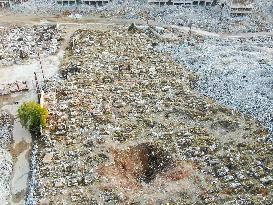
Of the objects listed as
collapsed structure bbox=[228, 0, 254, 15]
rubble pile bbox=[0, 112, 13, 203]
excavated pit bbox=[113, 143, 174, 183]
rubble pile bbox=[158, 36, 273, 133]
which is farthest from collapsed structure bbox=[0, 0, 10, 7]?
excavated pit bbox=[113, 143, 174, 183]

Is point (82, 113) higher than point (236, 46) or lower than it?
lower

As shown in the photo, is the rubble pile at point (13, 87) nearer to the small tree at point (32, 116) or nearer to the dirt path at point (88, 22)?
the small tree at point (32, 116)

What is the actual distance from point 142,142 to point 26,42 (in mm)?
37343

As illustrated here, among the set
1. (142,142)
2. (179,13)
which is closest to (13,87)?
(142,142)

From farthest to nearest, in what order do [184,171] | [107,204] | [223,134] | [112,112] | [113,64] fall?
[113,64] → [112,112] → [223,134] → [184,171] → [107,204]

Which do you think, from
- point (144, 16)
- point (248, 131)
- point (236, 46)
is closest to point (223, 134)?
point (248, 131)

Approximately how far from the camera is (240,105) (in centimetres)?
7319

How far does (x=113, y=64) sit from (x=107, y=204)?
107ft

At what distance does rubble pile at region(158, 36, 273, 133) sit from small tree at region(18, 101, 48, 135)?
86.5 ft

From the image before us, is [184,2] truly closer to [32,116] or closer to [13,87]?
[13,87]

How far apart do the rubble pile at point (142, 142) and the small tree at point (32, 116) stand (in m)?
1.83

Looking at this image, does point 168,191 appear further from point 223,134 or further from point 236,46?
point 236,46

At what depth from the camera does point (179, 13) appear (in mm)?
103250

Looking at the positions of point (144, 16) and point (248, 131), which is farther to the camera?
point (144, 16)
